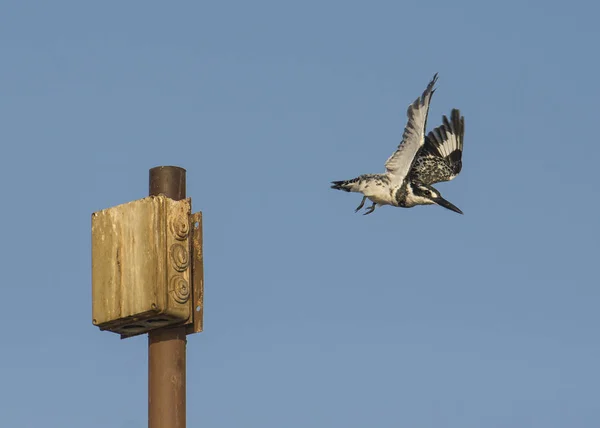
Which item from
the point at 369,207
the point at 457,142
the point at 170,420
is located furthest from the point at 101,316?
the point at 457,142

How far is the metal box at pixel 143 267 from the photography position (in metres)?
7.51

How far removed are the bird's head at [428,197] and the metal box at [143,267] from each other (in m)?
12.1

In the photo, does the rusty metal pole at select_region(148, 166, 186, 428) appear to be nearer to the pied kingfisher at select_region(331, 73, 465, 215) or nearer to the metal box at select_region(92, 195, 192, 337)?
the metal box at select_region(92, 195, 192, 337)

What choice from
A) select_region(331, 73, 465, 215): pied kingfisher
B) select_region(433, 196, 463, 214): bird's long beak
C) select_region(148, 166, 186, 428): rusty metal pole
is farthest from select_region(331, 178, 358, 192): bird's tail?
select_region(148, 166, 186, 428): rusty metal pole

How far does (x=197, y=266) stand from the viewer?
7863 millimetres

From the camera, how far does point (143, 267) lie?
7.55 meters

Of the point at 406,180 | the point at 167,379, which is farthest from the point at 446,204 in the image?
the point at 167,379

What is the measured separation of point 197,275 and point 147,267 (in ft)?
1.46

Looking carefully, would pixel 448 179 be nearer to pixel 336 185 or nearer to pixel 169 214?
pixel 336 185

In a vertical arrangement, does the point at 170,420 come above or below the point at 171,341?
below

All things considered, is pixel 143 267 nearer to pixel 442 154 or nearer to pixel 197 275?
pixel 197 275

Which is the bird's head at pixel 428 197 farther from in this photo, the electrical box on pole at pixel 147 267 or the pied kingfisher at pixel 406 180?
the electrical box on pole at pixel 147 267

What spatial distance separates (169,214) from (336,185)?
37.8 ft

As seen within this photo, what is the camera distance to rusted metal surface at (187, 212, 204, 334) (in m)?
7.75
